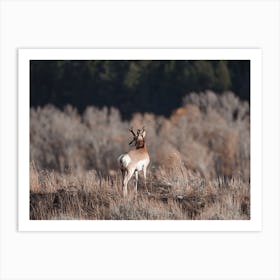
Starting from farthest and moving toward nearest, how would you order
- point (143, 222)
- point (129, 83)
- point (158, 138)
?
point (158, 138) → point (129, 83) → point (143, 222)

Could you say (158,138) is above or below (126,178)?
above

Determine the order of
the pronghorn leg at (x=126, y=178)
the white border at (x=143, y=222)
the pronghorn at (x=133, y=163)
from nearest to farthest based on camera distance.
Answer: the white border at (x=143, y=222)
the pronghorn leg at (x=126, y=178)
the pronghorn at (x=133, y=163)

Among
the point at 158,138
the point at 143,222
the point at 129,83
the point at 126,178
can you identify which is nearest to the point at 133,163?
the point at 126,178

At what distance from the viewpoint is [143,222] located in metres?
8.17

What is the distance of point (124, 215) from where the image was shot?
27.3ft

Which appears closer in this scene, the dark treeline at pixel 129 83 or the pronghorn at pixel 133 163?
→ the pronghorn at pixel 133 163

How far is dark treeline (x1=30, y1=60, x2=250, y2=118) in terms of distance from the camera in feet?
51.0

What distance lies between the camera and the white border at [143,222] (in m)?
8.12

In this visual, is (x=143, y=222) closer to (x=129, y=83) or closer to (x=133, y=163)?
(x=133, y=163)

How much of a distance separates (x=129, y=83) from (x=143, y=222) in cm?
885

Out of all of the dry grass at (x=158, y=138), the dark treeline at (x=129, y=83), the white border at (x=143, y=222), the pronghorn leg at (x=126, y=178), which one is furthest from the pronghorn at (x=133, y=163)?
the dark treeline at (x=129, y=83)

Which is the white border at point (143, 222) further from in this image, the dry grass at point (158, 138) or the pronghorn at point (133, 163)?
the dry grass at point (158, 138)

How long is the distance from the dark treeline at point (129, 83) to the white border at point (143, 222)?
6313mm
